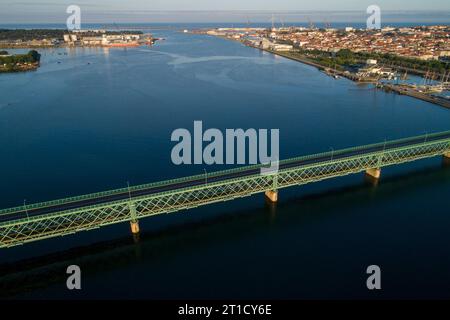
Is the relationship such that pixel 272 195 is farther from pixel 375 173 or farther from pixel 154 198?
pixel 375 173

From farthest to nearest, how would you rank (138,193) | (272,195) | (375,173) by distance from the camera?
(375,173)
(272,195)
(138,193)

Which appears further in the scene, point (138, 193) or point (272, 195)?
point (272, 195)

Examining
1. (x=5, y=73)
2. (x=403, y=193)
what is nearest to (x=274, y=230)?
(x=403, y=193)

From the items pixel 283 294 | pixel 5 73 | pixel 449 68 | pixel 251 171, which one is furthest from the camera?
pixel 5 73

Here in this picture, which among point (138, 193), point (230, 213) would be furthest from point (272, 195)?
point (138, 193)

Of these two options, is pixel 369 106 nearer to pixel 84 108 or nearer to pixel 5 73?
pixel 84 108

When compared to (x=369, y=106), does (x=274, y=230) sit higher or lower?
lower

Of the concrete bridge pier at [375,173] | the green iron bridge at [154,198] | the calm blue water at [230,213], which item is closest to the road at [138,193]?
the green iron bridge at [154,198]
